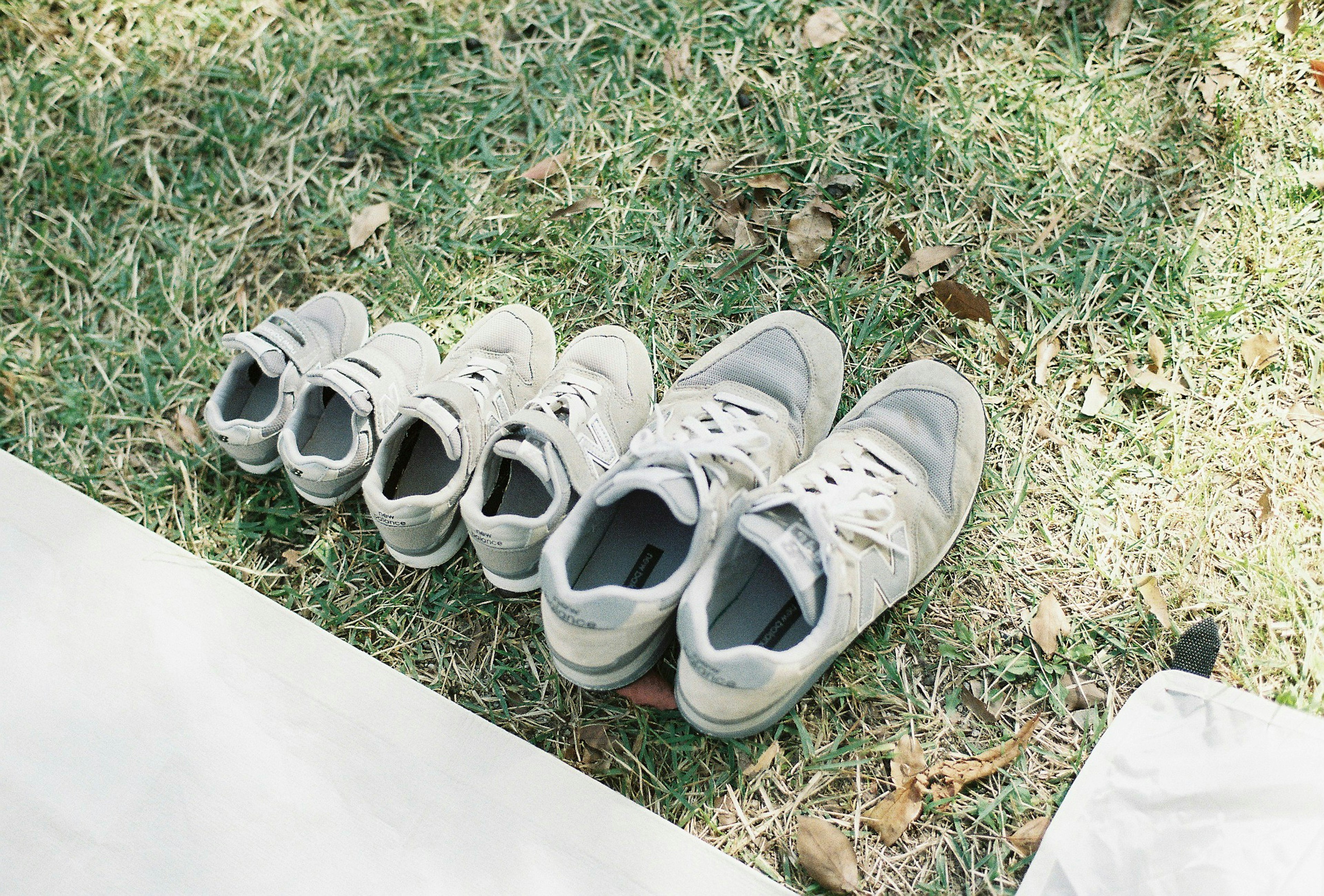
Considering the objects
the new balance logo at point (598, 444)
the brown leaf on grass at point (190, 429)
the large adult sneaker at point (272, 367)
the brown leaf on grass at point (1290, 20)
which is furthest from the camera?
the brown leaf on grass at point (190, 429)

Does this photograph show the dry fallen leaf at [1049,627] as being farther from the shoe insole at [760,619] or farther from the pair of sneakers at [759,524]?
the shoe insole at [760,619]

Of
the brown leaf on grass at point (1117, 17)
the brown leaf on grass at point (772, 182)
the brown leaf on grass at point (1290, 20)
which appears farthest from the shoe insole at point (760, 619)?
the brown leaf on grass at point (1290, 20)

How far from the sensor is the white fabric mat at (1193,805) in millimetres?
1444

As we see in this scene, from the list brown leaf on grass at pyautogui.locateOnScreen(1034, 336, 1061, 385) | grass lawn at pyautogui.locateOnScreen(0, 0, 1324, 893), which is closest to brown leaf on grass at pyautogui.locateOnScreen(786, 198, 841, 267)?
grass lawn at pyautogui.locateOnScreen(0, 0, 1324, 893)

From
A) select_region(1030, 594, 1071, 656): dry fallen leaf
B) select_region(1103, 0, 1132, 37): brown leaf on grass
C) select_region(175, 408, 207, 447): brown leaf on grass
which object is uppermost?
select_region(1103, 0, 1132, 37): brown leaf on grass

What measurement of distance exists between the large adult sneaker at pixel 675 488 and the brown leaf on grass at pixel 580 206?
535 mm

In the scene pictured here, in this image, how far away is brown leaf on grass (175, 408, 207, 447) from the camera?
2.07m

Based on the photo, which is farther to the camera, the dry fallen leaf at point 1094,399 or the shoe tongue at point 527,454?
the dry fallen leaf at point 1094,399

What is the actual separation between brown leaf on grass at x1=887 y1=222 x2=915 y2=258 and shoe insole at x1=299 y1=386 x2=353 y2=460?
4.51 feet

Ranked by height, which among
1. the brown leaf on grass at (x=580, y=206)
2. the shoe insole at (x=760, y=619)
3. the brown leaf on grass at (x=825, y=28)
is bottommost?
the shoe insole at (x=760, y=619)

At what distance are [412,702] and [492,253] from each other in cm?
114

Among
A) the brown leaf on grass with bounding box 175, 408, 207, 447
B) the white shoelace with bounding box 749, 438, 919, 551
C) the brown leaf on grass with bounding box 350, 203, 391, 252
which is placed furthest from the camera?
the brown leaf on grass with bounding box 350, 203, 391, 252

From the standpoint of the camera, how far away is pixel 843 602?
1.49 m

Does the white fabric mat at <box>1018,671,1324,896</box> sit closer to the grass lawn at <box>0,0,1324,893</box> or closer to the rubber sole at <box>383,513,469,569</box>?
the grass lawn at <box>0,0,1324,893</box>
